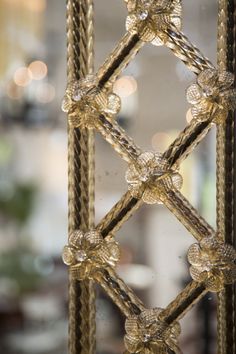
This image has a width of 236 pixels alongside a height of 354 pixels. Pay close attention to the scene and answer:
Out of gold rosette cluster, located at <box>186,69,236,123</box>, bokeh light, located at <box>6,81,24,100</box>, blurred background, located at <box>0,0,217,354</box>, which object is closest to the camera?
gold rosette cluster, located at <box>186,69,236,123</box>

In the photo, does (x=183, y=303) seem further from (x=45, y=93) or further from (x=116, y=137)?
(x=45, y=93)

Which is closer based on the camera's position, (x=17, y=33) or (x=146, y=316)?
(x=146, y=316)

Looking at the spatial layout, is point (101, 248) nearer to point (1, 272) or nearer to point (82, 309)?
point (82, 309)

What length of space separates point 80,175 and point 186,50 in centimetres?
14

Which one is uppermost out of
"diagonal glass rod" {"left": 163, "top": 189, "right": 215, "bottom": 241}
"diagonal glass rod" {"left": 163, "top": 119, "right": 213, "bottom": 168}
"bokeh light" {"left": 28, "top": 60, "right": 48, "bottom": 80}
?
"bokeh light" {"left": 28, "top": 60, "right": 48, "bottom": 80}

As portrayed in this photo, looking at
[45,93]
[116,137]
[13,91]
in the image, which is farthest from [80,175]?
[45,93]

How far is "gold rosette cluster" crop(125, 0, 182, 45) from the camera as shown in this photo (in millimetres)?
490

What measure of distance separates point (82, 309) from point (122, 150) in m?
0.14

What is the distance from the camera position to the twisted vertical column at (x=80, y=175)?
1.76 feet

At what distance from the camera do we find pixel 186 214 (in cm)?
50

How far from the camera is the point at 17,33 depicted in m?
3.87

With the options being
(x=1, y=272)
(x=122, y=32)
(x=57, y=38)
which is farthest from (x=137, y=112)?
(x=122, y=32)

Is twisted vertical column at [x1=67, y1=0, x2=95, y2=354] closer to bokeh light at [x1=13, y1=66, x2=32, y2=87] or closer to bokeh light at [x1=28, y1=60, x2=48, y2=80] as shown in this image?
bokeh light at [x1=13, y1=66, x2=32, y2=87]

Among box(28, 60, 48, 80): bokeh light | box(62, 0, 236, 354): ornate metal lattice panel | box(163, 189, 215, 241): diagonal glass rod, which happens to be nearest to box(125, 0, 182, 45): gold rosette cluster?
box(62, 0, 236, 354): ornate metal lattice panel
